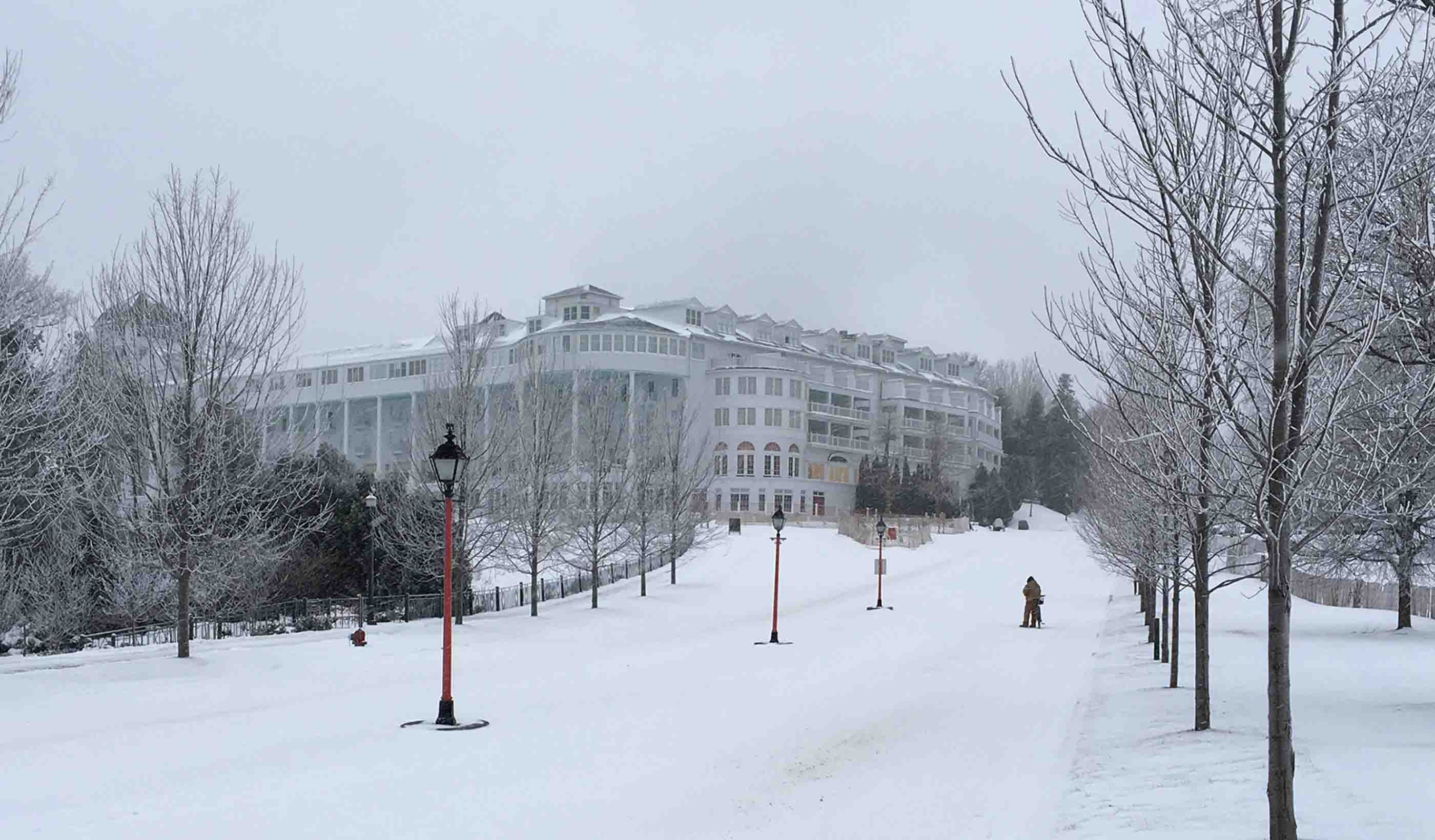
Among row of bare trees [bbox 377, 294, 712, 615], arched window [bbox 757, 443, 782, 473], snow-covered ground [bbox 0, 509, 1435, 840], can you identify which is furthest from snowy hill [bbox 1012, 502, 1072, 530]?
snow-covered ground [bbox 0, 509, 1435, 840]

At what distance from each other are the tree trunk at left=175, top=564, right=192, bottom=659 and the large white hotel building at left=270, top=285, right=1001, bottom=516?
149ft

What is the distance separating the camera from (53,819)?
1075 cm

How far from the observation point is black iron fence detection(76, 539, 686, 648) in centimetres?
2816

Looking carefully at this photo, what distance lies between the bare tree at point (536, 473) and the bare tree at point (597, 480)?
A: 0.60 m

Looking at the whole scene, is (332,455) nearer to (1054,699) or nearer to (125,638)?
(125,638)

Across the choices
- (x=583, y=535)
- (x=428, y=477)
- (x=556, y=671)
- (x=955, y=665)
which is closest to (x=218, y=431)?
(x=556, y=671)

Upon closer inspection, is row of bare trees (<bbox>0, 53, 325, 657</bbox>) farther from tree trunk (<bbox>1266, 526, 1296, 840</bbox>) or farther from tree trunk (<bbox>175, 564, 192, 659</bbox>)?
tree trunk (<bbox>1266, 526, 1296, 840</bbox>)

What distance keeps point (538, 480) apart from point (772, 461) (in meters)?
48.7

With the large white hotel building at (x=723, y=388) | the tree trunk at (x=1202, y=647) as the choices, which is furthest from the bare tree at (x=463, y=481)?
the large white hotel building at (x=723, y=388)

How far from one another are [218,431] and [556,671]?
7.84 meters

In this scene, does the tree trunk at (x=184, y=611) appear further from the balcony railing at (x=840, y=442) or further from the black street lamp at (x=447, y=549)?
the balcony railing at (x=840, y=442)

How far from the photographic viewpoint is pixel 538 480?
36.2 metres

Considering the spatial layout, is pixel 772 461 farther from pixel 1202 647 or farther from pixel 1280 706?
pixel 1280 706

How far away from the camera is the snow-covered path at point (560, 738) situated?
36.3 feet
